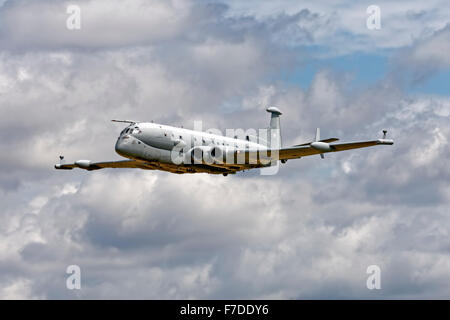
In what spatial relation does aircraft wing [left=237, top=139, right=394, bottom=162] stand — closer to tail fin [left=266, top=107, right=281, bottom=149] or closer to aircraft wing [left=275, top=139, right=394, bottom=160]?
aircraft wing [left=275, top=139, right=394, bottom=160]

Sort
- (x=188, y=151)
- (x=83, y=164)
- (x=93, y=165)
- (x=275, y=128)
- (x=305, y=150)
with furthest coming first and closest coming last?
(x=275, y=128)
(x=93, y=165)
(x=83, y=164)
(x=188, y=151)
(x=305, y=150)

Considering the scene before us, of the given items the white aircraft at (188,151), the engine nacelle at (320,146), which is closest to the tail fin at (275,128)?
the white aircraft at (188,151)

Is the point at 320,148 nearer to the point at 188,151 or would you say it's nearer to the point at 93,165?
the point at 188,151

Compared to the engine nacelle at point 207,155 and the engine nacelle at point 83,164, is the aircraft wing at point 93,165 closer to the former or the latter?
the engine nacelle at point 83,164

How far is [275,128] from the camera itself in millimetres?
100875

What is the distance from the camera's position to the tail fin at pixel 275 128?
99.9 meters

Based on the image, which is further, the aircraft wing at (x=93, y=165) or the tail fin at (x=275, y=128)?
the tail fin at (x=275, y=128)

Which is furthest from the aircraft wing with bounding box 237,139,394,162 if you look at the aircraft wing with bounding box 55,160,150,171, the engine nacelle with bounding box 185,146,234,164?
the aircraft wing with bounding box 55,160,150,171

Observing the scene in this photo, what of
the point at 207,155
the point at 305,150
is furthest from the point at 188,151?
the point at 305,150

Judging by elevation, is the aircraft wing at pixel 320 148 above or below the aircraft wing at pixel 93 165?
below
